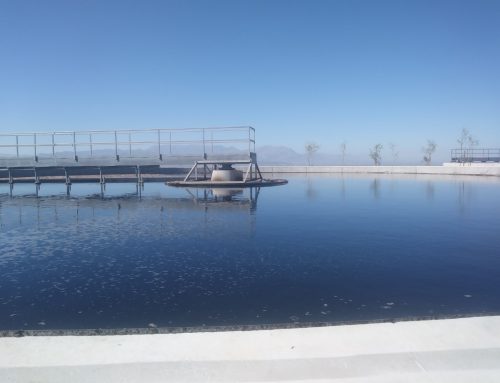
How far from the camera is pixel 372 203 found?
2075 cm

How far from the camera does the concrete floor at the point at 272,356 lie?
3781mm

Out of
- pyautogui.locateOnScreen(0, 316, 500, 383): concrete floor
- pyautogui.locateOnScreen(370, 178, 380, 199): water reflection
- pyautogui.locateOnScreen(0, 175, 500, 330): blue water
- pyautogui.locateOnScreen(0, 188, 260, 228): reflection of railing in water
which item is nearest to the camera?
pyautogui.locateOnScreen(0, 316, 500, 383): concrete floor

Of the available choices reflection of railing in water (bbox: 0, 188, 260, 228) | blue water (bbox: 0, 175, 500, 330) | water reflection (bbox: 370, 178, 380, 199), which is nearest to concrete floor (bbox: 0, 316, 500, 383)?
blue water (bbox: 0, 175, 500, 330)

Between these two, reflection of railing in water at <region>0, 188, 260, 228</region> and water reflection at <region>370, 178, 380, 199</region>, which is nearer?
reflection of railing in water at <region>0, 188, 260, 228</region>

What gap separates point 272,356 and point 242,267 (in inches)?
192

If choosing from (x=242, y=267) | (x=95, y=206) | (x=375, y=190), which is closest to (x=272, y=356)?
(x=242, y=267)

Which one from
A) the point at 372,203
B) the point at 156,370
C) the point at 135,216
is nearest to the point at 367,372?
the point at 156,370

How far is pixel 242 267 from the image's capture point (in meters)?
8.98

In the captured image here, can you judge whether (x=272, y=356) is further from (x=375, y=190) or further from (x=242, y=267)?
(x=375, y=190)

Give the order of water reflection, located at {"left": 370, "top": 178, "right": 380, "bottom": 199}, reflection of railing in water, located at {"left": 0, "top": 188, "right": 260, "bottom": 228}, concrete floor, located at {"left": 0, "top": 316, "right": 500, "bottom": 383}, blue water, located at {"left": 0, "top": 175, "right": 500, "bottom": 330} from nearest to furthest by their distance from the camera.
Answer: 1. concrete floor, located at {"left": 0, "top": 316, "right": 500, "bottom": 383}
2. blue water, located at {"left": 0, "top": 175, "right": 500, "bottom": 330}
3. reflection of railing in water, located at {"left": 0, "top": 188, "right": 260, "bottom": 228}
4. water reflection, located at {"left": 370, "top": 178, "right": 380, "bottom": 199}

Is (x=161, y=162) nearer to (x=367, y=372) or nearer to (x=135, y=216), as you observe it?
(x=135, y=216)

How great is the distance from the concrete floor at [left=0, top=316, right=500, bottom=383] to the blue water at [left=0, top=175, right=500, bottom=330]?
1.46m

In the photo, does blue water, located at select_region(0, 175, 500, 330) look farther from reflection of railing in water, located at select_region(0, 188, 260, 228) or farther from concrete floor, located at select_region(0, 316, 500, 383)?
concrete floor, located at select_region(0, 316, 500, 383)

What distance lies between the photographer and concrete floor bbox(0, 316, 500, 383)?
378 cm
